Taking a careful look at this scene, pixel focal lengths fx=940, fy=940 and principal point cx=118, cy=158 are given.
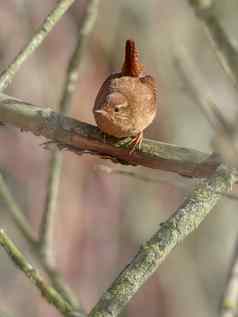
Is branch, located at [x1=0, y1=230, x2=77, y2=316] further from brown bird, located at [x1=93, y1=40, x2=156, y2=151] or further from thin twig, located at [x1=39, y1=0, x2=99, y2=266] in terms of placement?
thin twig, located at [x1=39, y1=0, x2=99, y2=266]

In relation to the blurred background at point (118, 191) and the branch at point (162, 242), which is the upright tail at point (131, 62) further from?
the blurred background at point (118, 191)

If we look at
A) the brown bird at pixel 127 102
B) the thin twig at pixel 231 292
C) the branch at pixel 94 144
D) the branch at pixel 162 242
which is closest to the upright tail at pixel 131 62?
the brown bird at pixel 127 102

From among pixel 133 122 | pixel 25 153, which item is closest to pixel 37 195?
pixel 25 153

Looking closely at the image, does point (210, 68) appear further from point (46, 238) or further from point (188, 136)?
point (46, 238)

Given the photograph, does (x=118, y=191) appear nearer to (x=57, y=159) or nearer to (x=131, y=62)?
(x=57, y=159)

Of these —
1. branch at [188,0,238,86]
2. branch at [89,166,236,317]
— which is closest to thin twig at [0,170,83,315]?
branch at [89,166,236,317]

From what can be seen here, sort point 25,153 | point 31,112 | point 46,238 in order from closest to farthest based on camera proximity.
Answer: point 31,112 → point 46,238 → point 25,153
